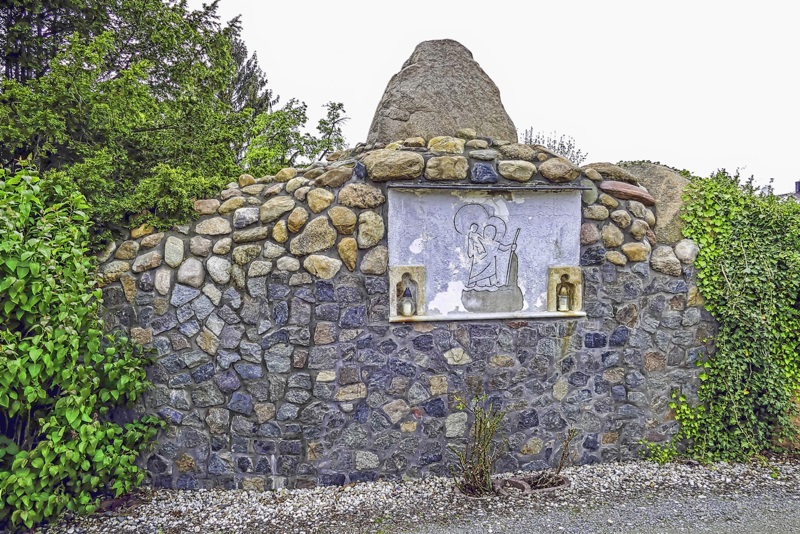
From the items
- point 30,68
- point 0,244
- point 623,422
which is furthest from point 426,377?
point 30,68

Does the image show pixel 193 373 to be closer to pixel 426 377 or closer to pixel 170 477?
pixel 170 477

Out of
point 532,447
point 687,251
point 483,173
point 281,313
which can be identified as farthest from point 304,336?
point 687,251

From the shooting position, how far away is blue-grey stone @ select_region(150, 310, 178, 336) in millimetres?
3217

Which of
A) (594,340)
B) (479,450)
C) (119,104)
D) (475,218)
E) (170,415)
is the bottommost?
(479,450)

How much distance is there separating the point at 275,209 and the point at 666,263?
10.4 ft

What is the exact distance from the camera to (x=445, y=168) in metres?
3.31

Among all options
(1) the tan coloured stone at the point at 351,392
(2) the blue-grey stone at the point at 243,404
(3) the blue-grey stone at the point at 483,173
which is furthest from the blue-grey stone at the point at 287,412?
(3) the blue-grey stone at the point at 483,173

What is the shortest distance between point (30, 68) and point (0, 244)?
266cm

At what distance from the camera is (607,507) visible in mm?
2932

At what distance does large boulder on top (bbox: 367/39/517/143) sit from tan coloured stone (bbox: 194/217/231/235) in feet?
4.69

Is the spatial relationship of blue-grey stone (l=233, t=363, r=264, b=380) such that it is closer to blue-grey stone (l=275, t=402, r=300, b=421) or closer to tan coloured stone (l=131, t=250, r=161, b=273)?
blue-grey stone (l=275, t=402, r=300, b=421)

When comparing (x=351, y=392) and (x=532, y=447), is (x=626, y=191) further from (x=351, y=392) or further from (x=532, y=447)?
(x=351, y=392)

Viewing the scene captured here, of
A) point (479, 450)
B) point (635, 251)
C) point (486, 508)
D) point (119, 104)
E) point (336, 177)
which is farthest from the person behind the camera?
point (635, 251)

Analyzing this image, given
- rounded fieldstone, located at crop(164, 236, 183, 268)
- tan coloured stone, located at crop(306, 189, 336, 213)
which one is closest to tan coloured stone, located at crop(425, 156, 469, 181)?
tan coloured stone, located at crop(306, 189, 336, 213)
